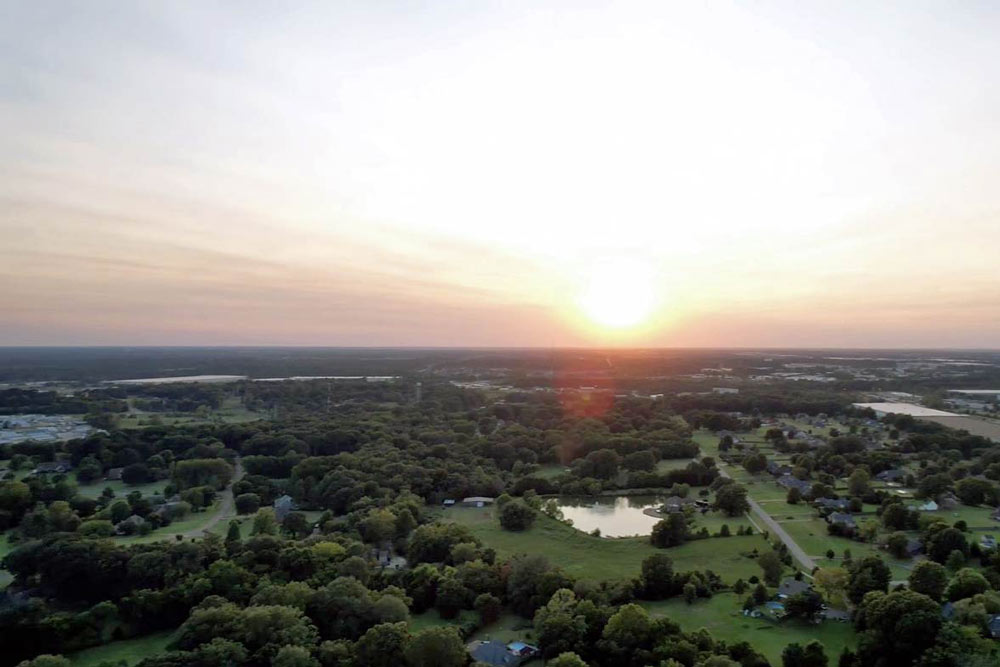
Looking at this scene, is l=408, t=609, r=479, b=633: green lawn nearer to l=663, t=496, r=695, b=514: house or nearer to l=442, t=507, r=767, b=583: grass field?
l=442, t=507, r=767, b=583: grass field

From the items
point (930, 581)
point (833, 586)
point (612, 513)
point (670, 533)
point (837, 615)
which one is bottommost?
point (612, 513)

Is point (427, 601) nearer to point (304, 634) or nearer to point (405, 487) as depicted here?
point (304, 634)

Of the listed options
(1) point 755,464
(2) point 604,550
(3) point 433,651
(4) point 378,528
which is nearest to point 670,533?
(2) point 604,550

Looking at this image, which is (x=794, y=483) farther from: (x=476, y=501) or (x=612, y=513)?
(x=476, y=501)

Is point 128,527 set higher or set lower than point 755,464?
lower

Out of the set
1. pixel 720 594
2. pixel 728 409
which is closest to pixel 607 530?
pixel 720 594

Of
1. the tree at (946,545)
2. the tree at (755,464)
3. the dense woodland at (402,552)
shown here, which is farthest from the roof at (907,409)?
the tree at (946,545)

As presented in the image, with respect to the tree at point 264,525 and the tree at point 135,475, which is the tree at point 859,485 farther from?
the tree at point 135,475

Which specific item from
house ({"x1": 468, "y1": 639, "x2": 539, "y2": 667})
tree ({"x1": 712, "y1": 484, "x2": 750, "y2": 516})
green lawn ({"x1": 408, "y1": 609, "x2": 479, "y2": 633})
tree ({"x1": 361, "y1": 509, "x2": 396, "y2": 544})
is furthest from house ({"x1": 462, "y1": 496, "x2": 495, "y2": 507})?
house ({"x1": 468, "y1": 639, "x2": 539, "y2": 667})

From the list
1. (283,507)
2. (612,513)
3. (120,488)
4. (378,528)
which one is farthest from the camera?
(120,488)
